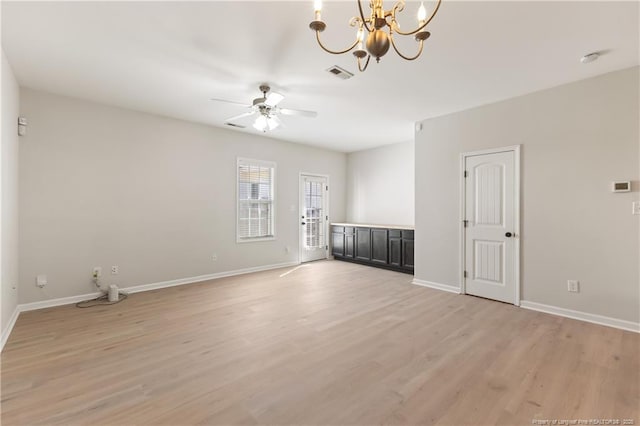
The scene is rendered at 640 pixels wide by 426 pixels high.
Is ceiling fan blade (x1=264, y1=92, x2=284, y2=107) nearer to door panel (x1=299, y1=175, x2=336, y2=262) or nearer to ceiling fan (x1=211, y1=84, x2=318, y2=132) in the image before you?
ceiling fan (x1=211, y1=84, x2=318, y2=132)

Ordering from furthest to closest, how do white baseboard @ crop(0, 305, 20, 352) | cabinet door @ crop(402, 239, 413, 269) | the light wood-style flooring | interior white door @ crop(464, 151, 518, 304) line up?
cabinet door @ crop(402, 239, 413, 269)
interior white door @ crop(464, 151, 518, 304)
white baseboard @ crop(0, 305, 20, 352)
the light wood-style flooring

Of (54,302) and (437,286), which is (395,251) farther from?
(54,302)

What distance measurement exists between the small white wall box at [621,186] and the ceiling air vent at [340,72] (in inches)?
121

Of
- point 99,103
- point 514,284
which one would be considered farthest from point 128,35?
point 514,284

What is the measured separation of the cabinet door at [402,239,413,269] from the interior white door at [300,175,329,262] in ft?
7.06

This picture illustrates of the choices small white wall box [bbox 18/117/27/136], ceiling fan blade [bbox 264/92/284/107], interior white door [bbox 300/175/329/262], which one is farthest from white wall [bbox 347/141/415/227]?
small white wall box [bbox 18/117/27/136]

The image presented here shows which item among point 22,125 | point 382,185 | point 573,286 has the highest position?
point 22,125

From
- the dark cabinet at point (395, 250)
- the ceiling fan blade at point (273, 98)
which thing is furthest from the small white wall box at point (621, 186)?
the ceiling fan blade at point (273, 98)

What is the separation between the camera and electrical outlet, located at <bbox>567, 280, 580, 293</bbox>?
3328 mm

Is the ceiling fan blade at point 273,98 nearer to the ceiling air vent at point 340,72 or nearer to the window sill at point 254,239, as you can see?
the ceiling air vent at point 340,72

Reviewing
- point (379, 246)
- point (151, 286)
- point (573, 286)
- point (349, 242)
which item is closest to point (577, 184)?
point (573, 286)

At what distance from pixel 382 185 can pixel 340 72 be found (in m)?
3.97

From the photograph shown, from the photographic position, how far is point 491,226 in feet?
13.1

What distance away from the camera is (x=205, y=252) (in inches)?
199
